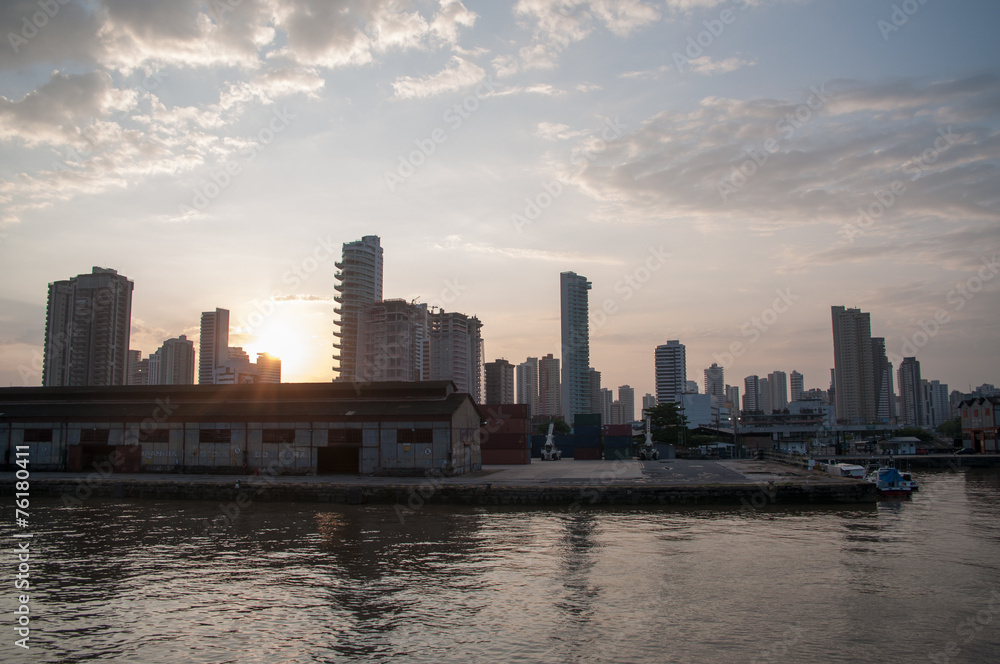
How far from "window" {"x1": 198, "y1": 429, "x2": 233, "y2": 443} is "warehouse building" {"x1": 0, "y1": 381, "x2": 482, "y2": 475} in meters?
0.09

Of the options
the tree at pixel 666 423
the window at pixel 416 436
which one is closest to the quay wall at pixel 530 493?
the window at pixel 416 436

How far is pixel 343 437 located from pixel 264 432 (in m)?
7.08

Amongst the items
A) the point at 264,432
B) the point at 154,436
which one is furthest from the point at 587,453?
the point at 154,436

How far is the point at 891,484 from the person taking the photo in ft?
174

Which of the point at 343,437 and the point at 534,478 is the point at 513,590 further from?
the point at 343,437

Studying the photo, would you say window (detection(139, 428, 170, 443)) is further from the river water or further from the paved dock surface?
the river water

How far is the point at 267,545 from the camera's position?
105 feet

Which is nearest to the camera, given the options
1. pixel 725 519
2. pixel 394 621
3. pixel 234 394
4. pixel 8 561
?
pixel 394 621

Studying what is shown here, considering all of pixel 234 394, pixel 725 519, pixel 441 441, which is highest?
pixel 234 394

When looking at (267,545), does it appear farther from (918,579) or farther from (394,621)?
(918,579)

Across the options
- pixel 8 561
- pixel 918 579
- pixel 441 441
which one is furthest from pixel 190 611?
pixel 441 441

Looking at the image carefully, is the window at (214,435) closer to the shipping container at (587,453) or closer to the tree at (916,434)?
the shipping container at (587,453)

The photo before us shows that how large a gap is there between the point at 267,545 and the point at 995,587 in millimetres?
30037

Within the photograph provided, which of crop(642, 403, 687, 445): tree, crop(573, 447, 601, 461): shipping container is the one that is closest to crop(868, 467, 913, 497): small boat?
crop(573, 447, 601, 461): shipping container
